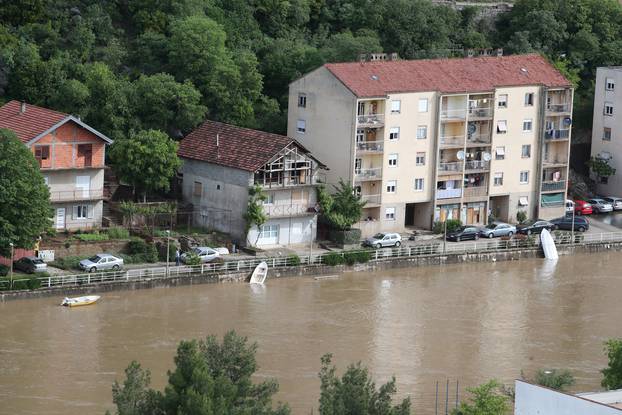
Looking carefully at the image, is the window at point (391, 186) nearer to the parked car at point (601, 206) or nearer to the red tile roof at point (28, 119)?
the parked car at point (601, 206)

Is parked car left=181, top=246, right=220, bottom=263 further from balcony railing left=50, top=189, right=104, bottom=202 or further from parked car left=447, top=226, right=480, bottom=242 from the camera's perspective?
parked car left=447, top=226, right=480, bottom=242

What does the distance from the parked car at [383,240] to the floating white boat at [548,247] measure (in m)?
6.05

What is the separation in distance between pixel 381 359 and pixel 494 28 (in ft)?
138

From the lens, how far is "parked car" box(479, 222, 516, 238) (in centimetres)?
7131

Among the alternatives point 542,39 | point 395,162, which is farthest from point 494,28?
point 395,162

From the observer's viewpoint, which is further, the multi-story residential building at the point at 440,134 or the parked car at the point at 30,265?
the multi-story residential building at the point at 440,134

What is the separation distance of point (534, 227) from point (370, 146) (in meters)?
7.77

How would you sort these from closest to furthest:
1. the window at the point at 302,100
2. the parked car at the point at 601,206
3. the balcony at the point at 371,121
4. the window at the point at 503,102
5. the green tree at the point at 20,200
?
1. the green tree at the point at 20,200
2. the balcony at the point at 371,121
3. the window at the point at 302,100
4. the window at the point at 503,102
5. the parked car at the point at 601,206

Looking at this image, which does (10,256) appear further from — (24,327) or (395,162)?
(395,162)

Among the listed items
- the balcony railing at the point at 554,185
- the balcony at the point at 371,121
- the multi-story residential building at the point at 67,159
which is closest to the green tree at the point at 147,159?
the multi-story residential building at the point at 67,159

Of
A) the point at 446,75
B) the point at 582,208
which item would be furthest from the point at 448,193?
the point at 582,208

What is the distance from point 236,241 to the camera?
67.1 m

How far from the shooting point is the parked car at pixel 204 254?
63.7 m

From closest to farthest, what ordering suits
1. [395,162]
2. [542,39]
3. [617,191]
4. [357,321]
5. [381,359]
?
[381,359]
[357,321]
[395,162]
[617,191]
[542,39]
